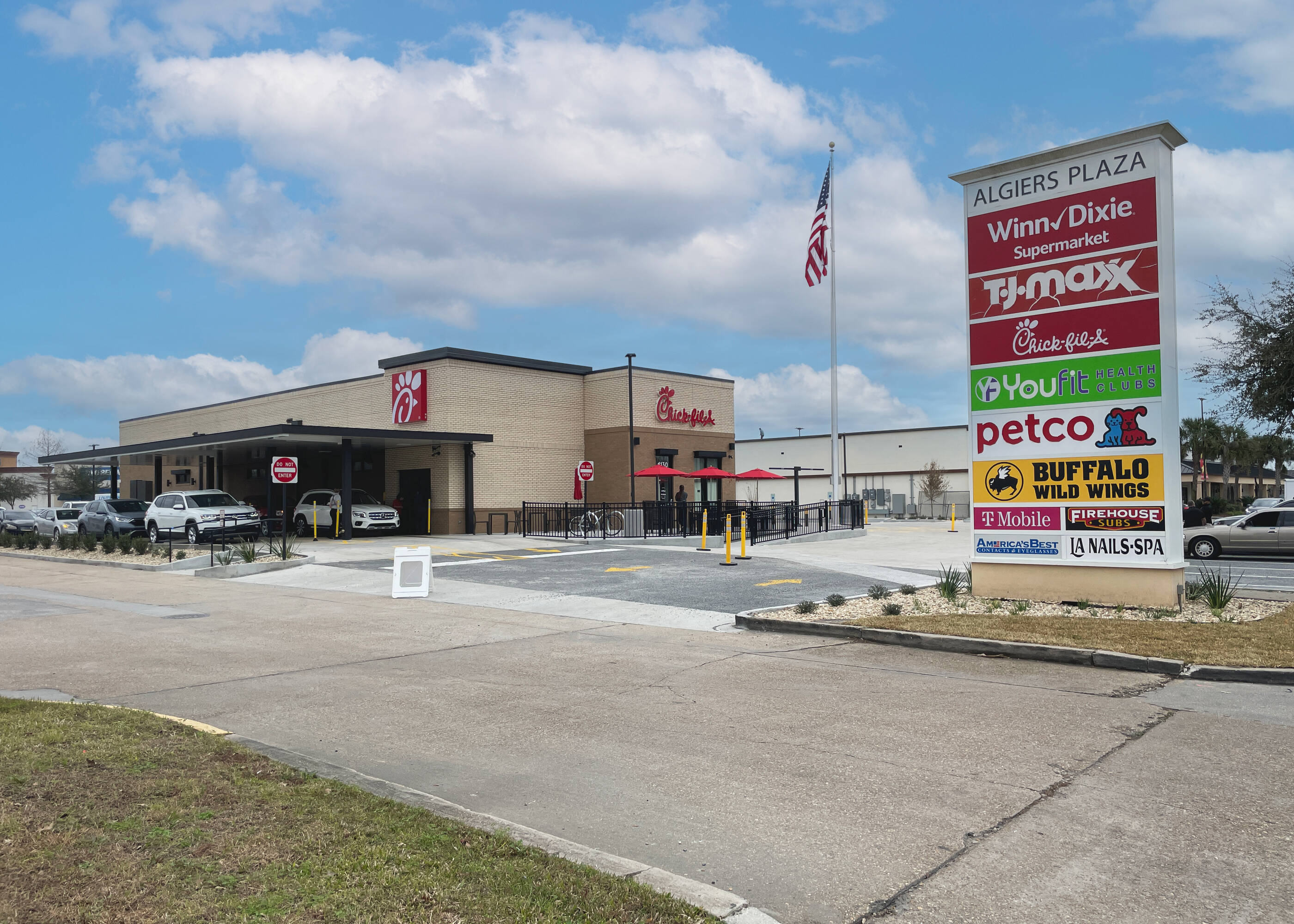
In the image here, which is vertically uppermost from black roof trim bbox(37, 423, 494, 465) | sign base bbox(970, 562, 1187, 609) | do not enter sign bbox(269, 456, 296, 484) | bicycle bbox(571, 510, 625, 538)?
black roof trim bbox(37, 423, 494, 465)

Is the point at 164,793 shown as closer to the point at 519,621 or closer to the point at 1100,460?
the point at 519,621

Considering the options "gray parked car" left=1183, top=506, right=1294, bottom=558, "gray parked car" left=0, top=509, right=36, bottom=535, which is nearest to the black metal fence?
"gray parked car" left=1183, top=506, right=1294, bottom=558

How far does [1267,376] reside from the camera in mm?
26875

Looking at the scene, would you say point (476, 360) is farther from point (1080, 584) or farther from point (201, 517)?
point (1080, 584)

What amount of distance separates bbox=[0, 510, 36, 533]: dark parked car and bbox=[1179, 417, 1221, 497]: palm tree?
71.9 meters

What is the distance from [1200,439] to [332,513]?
67285mm

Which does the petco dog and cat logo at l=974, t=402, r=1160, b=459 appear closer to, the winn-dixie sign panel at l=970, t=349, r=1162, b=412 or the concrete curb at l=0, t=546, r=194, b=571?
the winn-dixie sign panel at l=970, t=349, r=1162, b=412

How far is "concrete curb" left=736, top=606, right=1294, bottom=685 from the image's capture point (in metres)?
9.05

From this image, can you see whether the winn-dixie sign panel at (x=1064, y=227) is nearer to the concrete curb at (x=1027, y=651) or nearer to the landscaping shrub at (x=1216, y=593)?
the landscaping shrub at (x=1216, y=593)

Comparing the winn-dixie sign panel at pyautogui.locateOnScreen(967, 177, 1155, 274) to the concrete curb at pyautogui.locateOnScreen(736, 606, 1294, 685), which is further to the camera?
the winn-dixie sign panel at pyautogui.locateOnScreen(967, 177, 1155, 274)

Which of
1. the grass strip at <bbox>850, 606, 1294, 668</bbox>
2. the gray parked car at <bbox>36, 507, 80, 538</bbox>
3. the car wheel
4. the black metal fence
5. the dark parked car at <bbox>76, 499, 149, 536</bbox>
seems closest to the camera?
the grass strip at <bbox>850, 606, 1294, 668</bbox>

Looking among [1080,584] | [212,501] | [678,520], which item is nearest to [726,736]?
[1080,584]

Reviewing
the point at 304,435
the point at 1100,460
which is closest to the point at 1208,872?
the point at 1100,460

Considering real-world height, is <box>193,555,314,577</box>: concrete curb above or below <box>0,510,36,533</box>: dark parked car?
below
